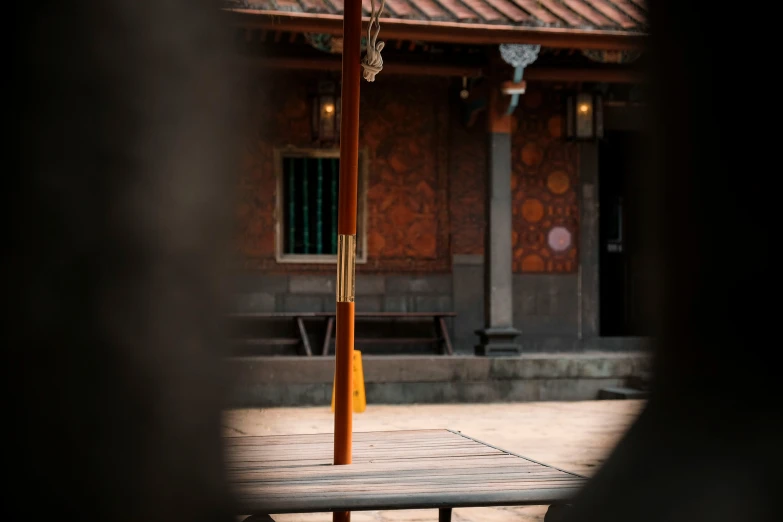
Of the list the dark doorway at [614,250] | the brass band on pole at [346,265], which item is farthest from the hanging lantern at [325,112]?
the brass band on pole at [346,265]

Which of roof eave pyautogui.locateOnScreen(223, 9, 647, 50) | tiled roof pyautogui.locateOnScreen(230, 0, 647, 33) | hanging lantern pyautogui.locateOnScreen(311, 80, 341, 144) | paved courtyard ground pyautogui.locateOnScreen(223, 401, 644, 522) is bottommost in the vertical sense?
paved courtyard ground pyautogui.locateOnScreen(223, 401, 644, 522)

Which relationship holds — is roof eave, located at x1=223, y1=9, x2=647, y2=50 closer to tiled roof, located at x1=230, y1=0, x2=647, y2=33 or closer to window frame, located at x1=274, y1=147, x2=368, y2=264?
tiled roof, located at x1=230, y1=0, x2=647, y2=33

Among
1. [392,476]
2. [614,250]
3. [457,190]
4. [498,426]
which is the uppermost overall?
[457,190]

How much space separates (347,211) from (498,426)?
5.50 meters

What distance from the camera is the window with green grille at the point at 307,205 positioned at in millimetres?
10086

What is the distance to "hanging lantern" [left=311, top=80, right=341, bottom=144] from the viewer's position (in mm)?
9836

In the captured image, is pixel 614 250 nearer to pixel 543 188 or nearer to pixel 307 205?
pixel 543 188

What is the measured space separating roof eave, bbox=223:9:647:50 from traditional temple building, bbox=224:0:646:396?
0.62m

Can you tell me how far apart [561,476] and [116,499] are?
5.59ft

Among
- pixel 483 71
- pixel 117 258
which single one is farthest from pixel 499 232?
pixel 117 258

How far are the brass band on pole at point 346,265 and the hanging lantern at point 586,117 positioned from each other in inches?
348

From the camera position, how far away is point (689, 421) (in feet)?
2.21

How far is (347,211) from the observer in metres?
2.06

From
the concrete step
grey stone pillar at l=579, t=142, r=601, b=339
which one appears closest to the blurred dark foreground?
the concrete step
